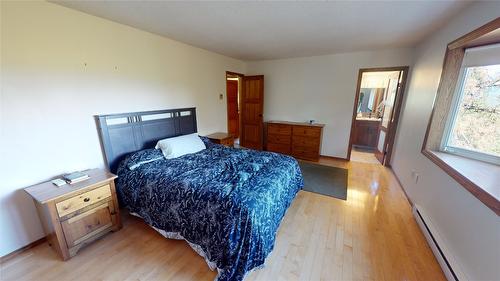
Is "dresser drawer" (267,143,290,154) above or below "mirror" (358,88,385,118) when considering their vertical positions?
below

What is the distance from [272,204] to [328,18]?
2039 mm

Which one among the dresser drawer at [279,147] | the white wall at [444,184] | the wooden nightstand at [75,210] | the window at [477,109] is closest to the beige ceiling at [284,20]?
the white wall at [444,184]

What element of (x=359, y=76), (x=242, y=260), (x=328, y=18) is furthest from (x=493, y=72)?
(x=242, y=260)

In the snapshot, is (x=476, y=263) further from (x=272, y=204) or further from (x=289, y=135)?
(x=289, y=135)

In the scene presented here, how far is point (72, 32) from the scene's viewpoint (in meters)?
1.89

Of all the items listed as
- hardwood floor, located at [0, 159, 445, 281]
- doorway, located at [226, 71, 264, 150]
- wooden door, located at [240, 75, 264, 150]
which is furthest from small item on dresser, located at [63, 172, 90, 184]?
wooden door, located at [240, 75, 264, 150]

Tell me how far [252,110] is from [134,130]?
2.88 m

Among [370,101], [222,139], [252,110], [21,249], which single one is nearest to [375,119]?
[370,101]

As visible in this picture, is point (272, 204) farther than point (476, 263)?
Yes

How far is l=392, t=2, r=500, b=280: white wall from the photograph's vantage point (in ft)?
4.02

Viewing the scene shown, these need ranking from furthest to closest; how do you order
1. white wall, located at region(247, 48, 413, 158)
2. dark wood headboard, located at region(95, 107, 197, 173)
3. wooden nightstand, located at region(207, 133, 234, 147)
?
white wall, located at region(247, 48, 413, 158)
wooden nightstand, located at region(207, 133, 234, 147)
dark wood headboard, located at region(95, 107, 197, 173)

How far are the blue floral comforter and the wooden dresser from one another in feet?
5.91

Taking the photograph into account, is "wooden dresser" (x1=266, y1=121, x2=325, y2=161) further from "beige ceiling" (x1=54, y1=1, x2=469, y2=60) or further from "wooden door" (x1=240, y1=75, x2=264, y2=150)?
"beige ceiling" (x1=54, y1=1, x2=469, y2=60)

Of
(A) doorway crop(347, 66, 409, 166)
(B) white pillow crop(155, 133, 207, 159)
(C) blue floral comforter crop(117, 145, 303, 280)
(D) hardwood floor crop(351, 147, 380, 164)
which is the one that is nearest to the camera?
(C) blue floral comforter crop(117, 145, 303, 280)
